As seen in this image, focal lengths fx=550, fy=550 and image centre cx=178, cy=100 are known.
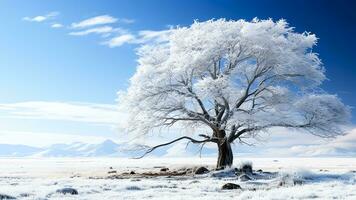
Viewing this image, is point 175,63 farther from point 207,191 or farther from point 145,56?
point 207,191

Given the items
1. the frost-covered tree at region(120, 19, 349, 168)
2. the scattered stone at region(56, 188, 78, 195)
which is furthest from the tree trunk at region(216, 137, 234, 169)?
the scattered stone at region(56, 188, 78, 195)

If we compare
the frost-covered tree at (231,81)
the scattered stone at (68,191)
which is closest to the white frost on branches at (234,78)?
the frost-covered tree at (231,81)

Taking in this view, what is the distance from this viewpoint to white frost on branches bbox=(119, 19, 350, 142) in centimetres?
4378

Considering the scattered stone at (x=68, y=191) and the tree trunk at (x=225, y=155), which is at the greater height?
the tree trunk at (x=225, y=155)

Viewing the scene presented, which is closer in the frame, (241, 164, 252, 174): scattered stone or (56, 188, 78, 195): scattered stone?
(56, 188, 78, 195): scattered stone

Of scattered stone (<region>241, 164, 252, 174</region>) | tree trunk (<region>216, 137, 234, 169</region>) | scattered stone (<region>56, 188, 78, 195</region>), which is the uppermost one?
tree trunk (<region>216, 137, 234, 169</region>)

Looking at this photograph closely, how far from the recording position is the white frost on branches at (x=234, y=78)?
4378cm

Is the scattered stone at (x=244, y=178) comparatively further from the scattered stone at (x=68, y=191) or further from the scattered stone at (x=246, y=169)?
the scattered stone at (x=68, y=191)

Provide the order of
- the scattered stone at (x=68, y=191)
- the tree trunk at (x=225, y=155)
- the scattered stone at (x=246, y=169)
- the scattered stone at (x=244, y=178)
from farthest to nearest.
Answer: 1. the tree trunk at (x=225, y=155)
2. the scattered stone at (x=246, y=169)
3. the scattered stone at (x=244, y=178)
4. the scattered stone at (x=68, y=191)

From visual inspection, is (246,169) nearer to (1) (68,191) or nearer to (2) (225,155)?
(2) (225,155)

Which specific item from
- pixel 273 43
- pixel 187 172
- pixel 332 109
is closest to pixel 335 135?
pixel 332 109

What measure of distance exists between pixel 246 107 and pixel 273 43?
19.2 feet

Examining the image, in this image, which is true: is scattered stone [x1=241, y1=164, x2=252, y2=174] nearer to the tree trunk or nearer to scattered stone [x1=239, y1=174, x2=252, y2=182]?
the tree trunk

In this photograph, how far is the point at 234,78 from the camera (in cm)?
4497
